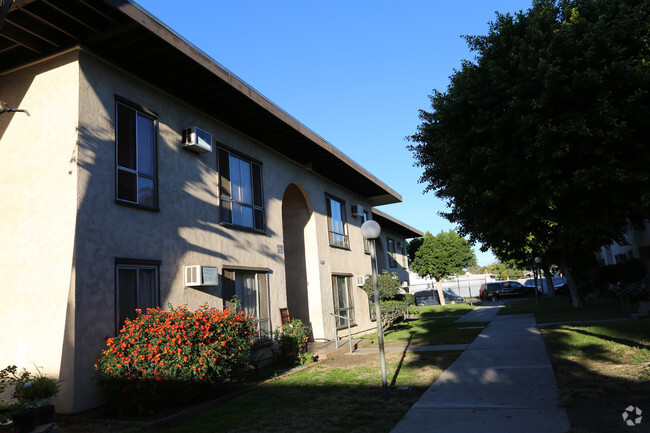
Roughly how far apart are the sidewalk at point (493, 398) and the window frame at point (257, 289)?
4767mm

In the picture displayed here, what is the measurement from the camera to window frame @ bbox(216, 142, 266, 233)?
1081 centimetres

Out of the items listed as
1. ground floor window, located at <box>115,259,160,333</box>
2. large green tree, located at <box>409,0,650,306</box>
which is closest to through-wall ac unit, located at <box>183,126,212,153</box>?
ground floor window, located at <box>115,259,160,333</box>

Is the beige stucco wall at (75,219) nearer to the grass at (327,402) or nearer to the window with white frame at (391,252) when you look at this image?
the grass at (327,402)

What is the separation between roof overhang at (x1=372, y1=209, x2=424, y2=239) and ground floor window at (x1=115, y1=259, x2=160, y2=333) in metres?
14.5

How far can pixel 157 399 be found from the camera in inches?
255

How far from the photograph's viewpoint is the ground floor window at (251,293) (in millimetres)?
10500

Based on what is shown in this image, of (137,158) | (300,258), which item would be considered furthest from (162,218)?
(300,258)

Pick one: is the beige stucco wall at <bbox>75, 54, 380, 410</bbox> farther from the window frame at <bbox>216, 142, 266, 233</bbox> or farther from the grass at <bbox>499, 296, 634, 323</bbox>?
the grass at <bbox>499, 296, 634, 323</bbox>

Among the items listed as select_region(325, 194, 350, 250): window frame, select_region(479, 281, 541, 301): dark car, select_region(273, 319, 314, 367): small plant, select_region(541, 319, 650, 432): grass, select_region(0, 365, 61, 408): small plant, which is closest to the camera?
select_region(541, 319, 650, 432): grass

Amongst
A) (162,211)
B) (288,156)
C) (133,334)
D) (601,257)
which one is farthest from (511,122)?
(601,257)

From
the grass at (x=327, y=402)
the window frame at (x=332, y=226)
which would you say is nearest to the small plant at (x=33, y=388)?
the grass at (x=327, y=402)

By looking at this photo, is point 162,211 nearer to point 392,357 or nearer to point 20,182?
point 20,182

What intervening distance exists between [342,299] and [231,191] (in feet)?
24.4

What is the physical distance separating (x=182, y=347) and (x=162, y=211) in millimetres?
3120
